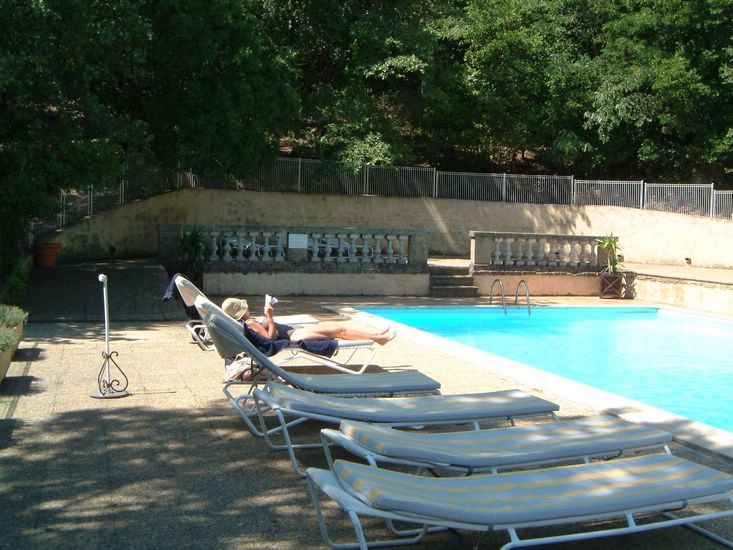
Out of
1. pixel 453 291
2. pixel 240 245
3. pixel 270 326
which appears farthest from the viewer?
pixel 453 291

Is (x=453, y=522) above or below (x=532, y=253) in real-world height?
below

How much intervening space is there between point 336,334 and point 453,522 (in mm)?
5211

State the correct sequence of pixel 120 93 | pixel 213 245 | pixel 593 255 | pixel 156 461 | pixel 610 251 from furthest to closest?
1. pixel 593 255
2. pixel 610 251
3. pixel 120 93
4. pixel 213 245
5. pixel 156 461

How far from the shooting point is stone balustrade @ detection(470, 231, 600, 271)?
1945 cm

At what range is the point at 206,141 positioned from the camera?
18500 mm

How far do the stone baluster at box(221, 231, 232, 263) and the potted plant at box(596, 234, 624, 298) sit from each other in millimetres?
8723

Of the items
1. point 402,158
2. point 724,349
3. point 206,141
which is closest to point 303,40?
point 402,158

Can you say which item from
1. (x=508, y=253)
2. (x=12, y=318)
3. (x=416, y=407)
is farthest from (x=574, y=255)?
(x=416, y=407)

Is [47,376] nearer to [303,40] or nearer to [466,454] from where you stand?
[466,454]

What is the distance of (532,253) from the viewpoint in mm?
20156

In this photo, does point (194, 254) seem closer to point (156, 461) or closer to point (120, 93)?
point (120, 93)

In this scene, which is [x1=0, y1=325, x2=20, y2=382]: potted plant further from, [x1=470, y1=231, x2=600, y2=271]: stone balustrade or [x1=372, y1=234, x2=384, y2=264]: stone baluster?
[x1=470, y1=231, x2=600, y2=271]: stone balustrade

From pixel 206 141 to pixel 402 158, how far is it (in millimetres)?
9160

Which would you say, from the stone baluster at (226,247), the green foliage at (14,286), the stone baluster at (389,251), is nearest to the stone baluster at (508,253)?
the stone baluster at (389,251)
